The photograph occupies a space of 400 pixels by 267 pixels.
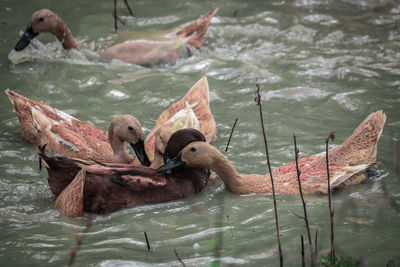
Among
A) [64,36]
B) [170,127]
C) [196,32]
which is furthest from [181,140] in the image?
[64,36]

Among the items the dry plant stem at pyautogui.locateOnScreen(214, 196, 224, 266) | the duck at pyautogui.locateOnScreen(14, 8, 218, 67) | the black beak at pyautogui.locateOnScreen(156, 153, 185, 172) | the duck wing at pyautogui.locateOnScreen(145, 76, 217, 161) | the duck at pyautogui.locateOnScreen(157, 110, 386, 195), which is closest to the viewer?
the dry plant stem at pyautogui.locateOnScreen(214, 196, 224, 266)

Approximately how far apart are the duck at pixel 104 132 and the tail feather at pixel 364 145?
5.86ft

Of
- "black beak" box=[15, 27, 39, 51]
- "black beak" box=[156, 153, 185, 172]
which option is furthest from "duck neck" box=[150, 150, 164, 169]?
"black beak" box=[15, 27, 39, 51]

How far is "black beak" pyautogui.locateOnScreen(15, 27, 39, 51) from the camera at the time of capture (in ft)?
30.1

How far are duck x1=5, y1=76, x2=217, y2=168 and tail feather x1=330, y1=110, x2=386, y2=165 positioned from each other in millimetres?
1785

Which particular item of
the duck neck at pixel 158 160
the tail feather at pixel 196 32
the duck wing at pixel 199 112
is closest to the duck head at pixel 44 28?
the tail feather at pixel 196 32

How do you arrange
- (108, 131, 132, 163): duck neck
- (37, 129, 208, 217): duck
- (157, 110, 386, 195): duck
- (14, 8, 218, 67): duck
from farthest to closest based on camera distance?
(14, 8, 218, 67): duck, (108, 131, 132, 163): duck neck, (157, 110, 386, 195): duck, (37, 129, 208, 217): duck

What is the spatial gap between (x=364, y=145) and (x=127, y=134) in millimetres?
2559

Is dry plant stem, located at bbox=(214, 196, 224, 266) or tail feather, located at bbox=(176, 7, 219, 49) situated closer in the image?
dry plant stem, located at bbox=(214, 196, 224, 266)

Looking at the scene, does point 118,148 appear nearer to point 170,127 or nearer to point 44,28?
point 170,127

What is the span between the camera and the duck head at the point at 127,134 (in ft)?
20.2

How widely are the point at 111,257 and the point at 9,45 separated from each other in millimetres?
6665

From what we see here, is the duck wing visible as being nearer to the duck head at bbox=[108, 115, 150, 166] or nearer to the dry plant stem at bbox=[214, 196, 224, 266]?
the duck head at bbox=[108, 115, 150, 166]

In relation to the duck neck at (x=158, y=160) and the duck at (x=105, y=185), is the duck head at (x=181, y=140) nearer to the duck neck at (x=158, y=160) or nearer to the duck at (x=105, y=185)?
the duck at (x=105, y=185)
